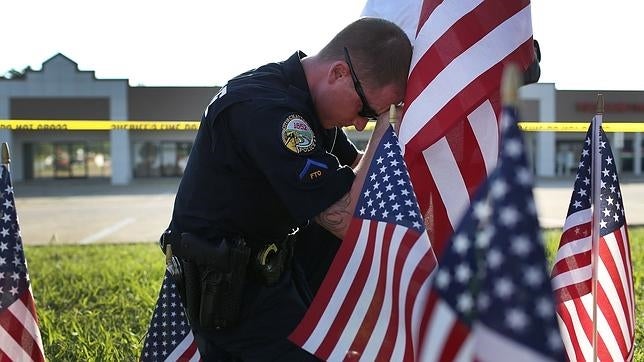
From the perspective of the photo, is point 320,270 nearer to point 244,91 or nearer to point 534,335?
point 244,91

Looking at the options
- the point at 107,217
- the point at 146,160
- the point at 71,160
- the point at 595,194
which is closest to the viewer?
the point at 595,194

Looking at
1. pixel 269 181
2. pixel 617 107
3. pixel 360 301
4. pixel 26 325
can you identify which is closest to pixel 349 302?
pixel 360 301

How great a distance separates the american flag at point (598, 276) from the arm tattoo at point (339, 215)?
3.97 feet

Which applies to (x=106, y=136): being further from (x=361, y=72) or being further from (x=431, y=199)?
(x=361, y=72)

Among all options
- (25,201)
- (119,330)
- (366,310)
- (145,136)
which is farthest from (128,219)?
(145,136)

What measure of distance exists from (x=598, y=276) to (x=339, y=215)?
1352 millimetres

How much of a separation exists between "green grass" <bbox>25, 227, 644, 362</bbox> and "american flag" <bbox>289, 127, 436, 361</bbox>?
2.41 m

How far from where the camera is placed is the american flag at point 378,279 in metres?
1.91

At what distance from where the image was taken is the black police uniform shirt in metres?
2.10

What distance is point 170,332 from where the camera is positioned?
327cm

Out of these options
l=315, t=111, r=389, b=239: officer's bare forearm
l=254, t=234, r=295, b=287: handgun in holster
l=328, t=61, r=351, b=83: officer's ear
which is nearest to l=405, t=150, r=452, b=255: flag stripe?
l=315, t=111, r=389, b=239: officer's bare forearm

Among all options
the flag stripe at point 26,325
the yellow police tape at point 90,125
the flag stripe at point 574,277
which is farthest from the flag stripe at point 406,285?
the yellow police tape at point 90,125

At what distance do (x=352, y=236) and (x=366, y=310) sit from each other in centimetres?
24

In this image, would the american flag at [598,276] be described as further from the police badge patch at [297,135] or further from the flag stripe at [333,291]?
the police badge patch at [297,135]
